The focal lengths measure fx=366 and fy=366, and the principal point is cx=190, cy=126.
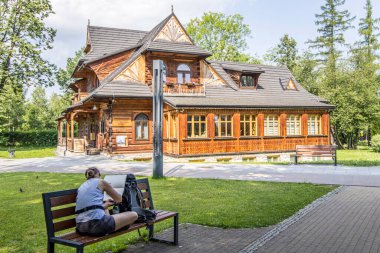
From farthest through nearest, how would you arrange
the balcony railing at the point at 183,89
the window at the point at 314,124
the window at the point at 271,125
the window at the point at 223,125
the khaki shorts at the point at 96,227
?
the window at the point at 314,124
the window at the point at 271,125
the balcony railing at the point at 183,89
the window at the point at 223,125
the khaki shorts at the point at 96,227

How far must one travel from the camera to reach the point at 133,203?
5445mm

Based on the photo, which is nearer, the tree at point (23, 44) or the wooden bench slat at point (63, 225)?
the wooden bench slat at point (63, 225)

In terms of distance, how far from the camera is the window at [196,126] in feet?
72.8

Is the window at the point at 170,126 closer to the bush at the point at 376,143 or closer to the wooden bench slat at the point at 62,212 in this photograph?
the bush at the point at 376,143

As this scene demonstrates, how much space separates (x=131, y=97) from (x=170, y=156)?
450 centimetres

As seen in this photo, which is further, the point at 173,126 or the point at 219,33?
the point at 219,33

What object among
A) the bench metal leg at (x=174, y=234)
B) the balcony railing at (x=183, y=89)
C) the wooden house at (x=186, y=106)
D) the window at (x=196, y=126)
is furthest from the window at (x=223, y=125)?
the bench metal leg at (x=174, y=234)

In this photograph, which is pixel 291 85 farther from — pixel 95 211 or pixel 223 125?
pixel 95 211

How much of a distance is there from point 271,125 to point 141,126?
29.2 ft

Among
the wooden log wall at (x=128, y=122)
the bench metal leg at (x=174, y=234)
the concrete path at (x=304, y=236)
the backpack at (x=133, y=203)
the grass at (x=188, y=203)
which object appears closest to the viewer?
the backpack at (x=133, y=203)

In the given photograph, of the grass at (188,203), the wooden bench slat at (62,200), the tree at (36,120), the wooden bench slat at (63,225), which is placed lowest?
the grass at (188,203)

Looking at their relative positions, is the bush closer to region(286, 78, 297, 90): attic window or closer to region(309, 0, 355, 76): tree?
region(286, 78, 297, 90): attic window

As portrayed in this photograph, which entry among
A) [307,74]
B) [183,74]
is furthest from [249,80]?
[307,74]

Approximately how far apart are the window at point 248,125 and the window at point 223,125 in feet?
3.25
